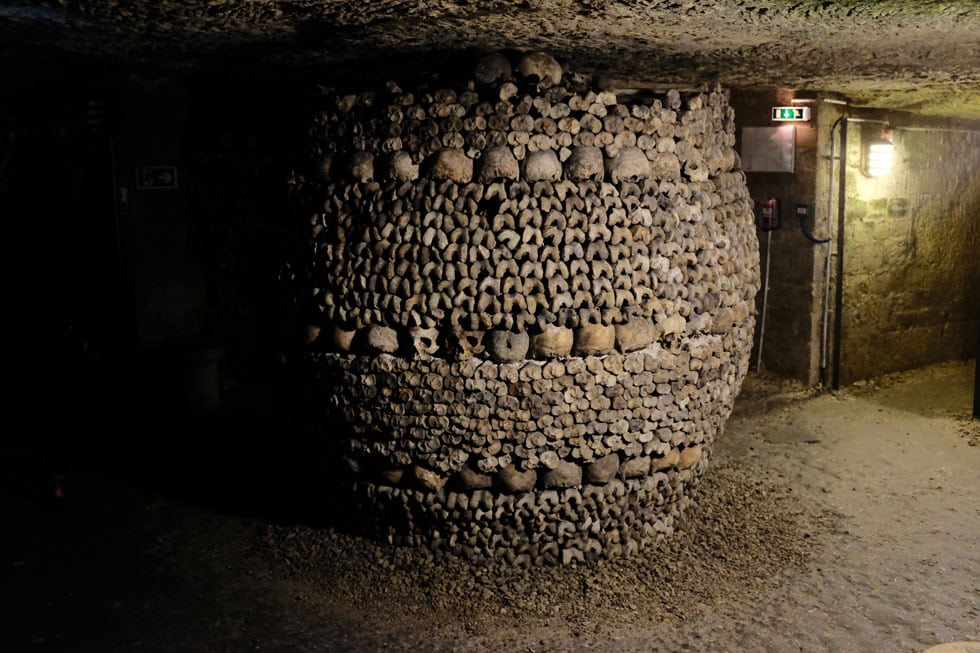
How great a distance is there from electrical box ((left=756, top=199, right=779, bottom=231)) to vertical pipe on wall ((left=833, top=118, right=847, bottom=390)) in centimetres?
46

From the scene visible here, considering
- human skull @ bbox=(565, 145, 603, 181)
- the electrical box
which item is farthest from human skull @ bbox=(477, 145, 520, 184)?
the electrical box

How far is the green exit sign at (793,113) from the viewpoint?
6508 mm

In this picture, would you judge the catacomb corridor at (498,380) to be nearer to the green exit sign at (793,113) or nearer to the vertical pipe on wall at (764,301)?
the green exit sign at (793,113)

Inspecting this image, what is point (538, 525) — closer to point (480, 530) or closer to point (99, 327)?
point (480, 530)

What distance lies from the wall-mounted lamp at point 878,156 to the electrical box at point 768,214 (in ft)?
2.45

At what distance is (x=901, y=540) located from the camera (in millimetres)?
4273

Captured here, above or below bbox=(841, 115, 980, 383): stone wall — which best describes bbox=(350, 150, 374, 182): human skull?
above

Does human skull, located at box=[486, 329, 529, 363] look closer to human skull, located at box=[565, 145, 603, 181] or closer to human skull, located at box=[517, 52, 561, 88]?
human skull, located at box=[565, 145, 603, 181]

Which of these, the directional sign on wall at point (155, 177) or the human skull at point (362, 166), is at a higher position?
the directional sign on wall at point (155, 177)

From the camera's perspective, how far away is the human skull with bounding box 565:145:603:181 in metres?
3.64

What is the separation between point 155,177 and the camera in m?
6.38

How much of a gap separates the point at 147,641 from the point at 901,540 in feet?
11.3

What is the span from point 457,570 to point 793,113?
4.46m

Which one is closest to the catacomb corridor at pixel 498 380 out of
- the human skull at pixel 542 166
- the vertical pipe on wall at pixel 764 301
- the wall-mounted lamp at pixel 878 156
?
the human skull at pixel 542 166
